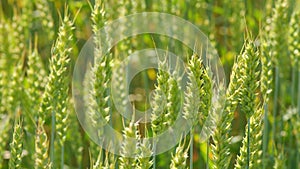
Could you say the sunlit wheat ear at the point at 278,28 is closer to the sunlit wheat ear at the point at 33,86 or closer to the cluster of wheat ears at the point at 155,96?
the cluster of wheat ears at the point at 155,96

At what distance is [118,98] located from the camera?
1846 millimetres

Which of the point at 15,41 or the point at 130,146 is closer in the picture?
the point at 130,146

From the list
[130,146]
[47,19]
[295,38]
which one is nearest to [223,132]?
[130,146]

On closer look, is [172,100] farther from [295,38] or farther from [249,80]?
[295,38]

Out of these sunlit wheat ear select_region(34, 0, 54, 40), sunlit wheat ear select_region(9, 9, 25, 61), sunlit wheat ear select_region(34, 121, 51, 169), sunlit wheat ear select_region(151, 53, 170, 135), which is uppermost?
sunlit wheat ear select_region(34, 0, 54, 40)

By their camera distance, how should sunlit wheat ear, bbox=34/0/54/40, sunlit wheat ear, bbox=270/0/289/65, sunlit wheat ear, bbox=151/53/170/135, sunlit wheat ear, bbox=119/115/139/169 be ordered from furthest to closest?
1. sunlit wheat ear, bbox=34/0/54/40
2. sunlit wheat ear, bbox=270/0/289/65
3. sunlit wheat ear, bbox=151/53/170/135
4. sunlit wheat ear, bbox=119/115/139/169

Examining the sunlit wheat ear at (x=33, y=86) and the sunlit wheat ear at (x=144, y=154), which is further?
the sunlit wheat ear at (x=33, y=86)

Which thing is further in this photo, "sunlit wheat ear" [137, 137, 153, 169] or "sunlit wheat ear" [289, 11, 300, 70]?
"sunlit wheat ear" [289, 11, 300, 70]

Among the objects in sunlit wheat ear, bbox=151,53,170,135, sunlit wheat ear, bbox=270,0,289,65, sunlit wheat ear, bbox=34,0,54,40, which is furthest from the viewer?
sunlit wheat ear, bbox=34,0,54,40

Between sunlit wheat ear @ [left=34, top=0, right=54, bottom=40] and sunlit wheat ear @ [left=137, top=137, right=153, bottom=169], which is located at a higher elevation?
sunlit wheat ear @ [left=34, top=0, right=54, bottom=40]

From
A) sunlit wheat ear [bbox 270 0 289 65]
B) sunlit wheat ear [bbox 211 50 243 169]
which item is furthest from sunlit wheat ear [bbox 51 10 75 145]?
sunlit wheat ear [bbox 270 0 289 65]

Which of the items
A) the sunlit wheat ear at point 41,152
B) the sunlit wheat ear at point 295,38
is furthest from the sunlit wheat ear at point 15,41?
the sunlit wheat ear at point 295,38

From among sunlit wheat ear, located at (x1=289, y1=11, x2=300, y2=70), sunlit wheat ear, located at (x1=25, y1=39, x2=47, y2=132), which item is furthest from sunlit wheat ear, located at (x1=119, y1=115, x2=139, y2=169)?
sunlit wheat ear, located at (x1=289, y1=11, x2=300, y2=70)

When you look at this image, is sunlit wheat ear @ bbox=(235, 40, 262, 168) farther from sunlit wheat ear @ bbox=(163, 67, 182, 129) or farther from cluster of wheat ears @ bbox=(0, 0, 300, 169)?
sunlit wheat ear @ bbox=(163, 67, 182, 129)
